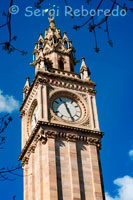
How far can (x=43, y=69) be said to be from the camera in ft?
127

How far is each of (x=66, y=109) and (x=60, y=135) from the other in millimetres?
3461

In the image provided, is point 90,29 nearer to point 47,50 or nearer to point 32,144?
point 32,144

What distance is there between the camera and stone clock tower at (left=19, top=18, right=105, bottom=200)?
106 feet

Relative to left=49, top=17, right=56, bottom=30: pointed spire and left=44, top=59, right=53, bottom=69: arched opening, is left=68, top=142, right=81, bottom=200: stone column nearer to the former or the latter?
left=44, top=59, right=53, bottom=69: arched opening

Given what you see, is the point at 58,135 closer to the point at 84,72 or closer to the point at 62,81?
the point at 62,81

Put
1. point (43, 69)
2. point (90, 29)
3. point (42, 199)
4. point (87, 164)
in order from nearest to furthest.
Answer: point (90, 29)
point (42, 199)
point (87, 164)
point (43, 69)

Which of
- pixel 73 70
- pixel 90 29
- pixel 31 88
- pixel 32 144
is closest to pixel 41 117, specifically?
pixel 32 144

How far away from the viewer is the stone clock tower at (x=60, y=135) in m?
32.2

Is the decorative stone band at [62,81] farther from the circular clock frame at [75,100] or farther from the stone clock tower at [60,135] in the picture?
the circular clock frame at [75,100]

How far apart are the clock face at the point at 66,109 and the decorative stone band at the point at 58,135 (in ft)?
5.28

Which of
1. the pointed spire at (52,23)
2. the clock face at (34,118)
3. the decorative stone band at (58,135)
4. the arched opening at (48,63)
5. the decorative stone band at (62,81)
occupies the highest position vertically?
the pointed spire at (52,23)

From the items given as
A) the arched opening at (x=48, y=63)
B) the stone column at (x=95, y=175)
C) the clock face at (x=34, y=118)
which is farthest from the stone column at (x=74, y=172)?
the arched opening at (x=48, y=63)

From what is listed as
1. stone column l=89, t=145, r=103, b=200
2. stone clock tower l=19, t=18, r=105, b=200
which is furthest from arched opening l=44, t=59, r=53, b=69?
stone column l=89, t=145, r=103, b=200

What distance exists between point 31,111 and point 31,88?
2052 millimetres
